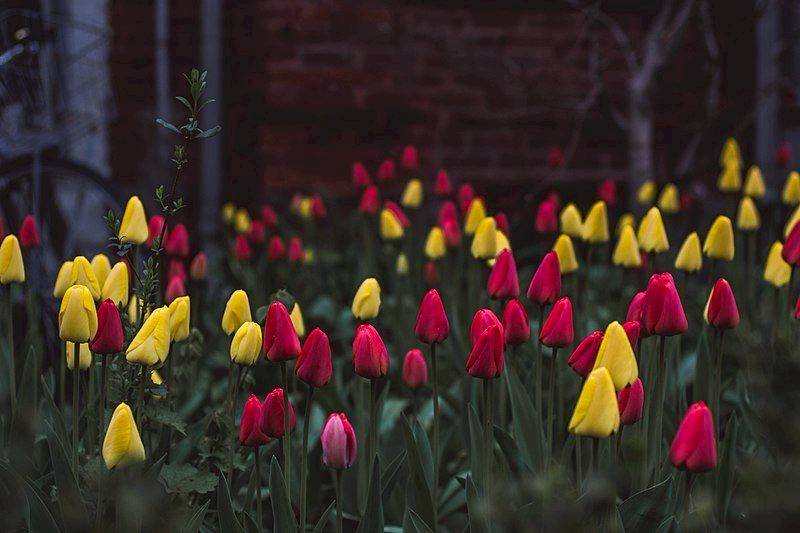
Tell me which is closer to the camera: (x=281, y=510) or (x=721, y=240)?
(x=281, y=510)

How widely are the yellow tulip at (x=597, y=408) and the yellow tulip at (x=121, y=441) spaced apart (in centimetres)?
46

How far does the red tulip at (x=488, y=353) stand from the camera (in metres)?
1.28

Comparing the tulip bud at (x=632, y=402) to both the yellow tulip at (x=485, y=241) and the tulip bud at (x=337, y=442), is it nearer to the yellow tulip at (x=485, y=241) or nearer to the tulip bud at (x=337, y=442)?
the tulip bud at (x=337, y=442)

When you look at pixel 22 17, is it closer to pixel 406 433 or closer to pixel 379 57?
pixel 379 57

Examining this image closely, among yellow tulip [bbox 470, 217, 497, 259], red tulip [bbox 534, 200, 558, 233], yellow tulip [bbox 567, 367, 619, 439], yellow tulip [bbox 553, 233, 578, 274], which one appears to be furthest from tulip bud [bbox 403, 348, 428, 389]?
red tulip [bbox 534, 200, 558, 233]

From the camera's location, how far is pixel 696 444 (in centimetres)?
112

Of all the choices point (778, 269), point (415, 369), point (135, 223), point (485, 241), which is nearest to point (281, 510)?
point (415, 369)

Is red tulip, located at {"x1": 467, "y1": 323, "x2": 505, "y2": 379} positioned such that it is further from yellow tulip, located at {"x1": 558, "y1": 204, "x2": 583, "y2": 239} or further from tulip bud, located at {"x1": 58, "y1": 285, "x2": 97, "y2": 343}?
yellow tulip, located at {"x1": 558, "y1": 204, "x2": 583, "y2": 239}

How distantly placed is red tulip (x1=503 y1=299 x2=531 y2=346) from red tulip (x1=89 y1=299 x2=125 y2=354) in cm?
49

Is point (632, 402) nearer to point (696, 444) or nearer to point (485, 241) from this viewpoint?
point (696, 444)

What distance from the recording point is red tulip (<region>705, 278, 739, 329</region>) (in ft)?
4.70

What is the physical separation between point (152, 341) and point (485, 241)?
737 millimetres

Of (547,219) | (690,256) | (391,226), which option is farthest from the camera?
(391,226)

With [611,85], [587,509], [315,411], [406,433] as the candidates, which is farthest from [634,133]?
[587,509]
